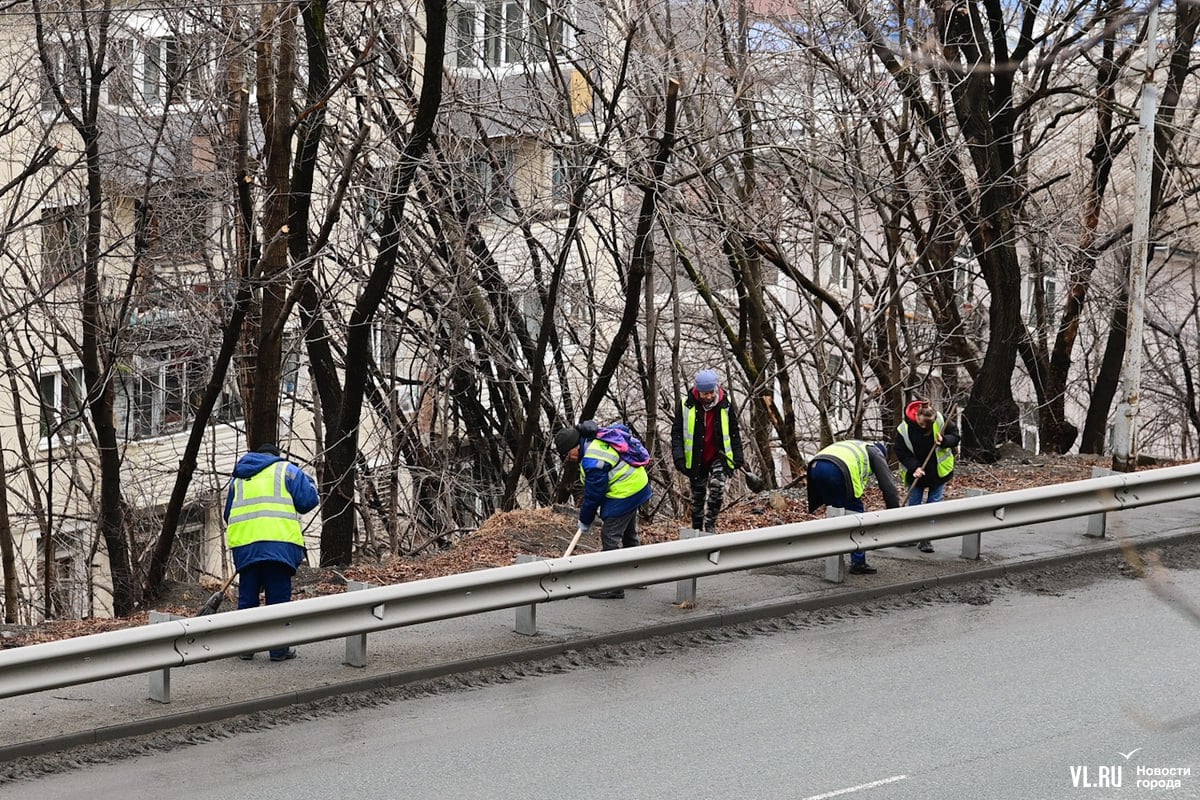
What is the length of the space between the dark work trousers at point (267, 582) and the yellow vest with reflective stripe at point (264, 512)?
0.58 ft

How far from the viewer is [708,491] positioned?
38.4 feet

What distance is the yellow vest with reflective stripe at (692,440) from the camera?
11469mm

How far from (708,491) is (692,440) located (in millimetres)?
480

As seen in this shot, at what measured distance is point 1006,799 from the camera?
6.40m

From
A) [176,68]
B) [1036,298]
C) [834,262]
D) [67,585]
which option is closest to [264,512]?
[176,68]

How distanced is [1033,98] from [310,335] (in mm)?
8613

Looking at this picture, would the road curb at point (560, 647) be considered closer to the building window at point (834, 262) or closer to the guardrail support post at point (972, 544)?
the guardrail support post at point (972, 544)

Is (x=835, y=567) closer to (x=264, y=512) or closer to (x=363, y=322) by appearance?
(x=264, y=512)

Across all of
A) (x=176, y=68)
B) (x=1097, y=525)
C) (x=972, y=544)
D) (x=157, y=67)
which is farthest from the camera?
(x=176, y=68)

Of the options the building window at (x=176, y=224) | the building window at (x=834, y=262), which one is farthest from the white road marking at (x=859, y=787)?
the building window at (x=834, y=262)

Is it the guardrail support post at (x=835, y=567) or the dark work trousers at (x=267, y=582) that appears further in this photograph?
the guardrail support post at (x=835, y=567)

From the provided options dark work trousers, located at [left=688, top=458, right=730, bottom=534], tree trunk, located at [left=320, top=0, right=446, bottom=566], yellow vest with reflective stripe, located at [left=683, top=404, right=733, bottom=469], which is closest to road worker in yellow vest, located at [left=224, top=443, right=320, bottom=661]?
yellow vest with reflective stripe, located at [left=683, top=404, right=733, bottom=469]

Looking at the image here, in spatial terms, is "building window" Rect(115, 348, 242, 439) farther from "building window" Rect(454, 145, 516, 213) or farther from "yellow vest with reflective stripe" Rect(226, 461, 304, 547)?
"yellow vest with reflective stripe" Rect(226, 461, 304, 547)

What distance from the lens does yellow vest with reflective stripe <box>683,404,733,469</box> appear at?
1147cm
